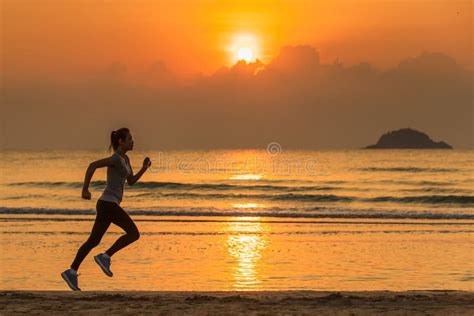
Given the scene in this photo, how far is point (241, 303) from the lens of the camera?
9492 millimetres

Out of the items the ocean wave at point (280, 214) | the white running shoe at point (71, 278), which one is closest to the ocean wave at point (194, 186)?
the ocean wave at point (280, 214)

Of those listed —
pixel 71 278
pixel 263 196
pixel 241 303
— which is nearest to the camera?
pixel 241 303

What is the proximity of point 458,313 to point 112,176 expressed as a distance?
4362mm

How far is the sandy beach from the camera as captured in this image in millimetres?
9016

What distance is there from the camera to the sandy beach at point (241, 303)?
355 inches

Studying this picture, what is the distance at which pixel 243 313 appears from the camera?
Result: 8.87m

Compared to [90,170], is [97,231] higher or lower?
lower

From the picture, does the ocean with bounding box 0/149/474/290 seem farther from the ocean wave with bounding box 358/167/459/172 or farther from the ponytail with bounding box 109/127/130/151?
the ocean wave with bounding box 358/167/459/172

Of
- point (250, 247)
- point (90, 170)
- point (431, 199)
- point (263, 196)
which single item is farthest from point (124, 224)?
point (263, 196)

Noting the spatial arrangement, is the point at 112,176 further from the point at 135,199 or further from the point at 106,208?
the point at 135,199

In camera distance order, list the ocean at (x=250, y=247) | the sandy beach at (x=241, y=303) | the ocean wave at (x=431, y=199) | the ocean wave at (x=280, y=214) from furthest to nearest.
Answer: the ocean wave at (x=431, y=199), the ocean wave at (x=280, y=214), the ocean at (x=250, y=247), the sandy beach at (x=241, y=303)

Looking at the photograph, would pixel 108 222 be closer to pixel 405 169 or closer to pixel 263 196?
pixel 263 196

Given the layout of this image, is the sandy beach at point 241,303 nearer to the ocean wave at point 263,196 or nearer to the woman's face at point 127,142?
the woman's face at point 127,142

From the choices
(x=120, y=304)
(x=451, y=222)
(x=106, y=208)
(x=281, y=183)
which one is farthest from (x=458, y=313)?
(x=281, y=183)
